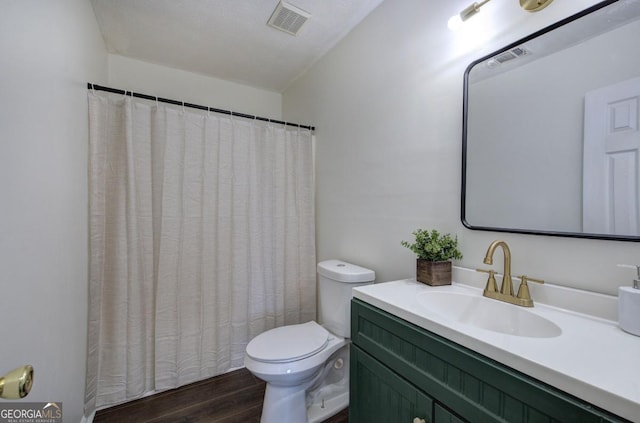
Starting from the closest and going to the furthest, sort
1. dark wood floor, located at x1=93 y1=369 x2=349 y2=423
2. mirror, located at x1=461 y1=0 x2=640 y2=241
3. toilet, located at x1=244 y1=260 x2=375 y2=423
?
mirror, located at x1=461 y1=0 x2=640 y2=241 < toilet, located at x1=244 y1=260 x2=375 y2=423 < dark wood floor, located at x1=93 y1=369 x2=349 y2=423

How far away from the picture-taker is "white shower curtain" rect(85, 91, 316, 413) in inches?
61.8

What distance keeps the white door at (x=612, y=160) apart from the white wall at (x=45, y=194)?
1671mm

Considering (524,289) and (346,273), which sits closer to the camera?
(524,289)

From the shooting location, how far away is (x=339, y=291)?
158cm

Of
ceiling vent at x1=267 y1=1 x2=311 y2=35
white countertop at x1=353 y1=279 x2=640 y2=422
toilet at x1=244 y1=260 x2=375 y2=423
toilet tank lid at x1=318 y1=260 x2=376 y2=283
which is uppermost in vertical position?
ceiling vent at x1=267 y1=1 x2=311 y2=35

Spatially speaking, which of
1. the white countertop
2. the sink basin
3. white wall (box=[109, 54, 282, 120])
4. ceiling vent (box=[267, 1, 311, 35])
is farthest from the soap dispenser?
white wall (box=[109, 54, 282, 120])

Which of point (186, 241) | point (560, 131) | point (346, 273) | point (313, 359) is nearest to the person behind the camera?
point (560, 131)

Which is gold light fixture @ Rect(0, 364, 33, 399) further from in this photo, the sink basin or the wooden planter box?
the wooden planter box

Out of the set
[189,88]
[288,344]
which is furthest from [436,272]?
[189,88]

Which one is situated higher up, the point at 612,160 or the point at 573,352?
the point at 612,160

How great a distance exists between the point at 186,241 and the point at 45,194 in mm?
887
